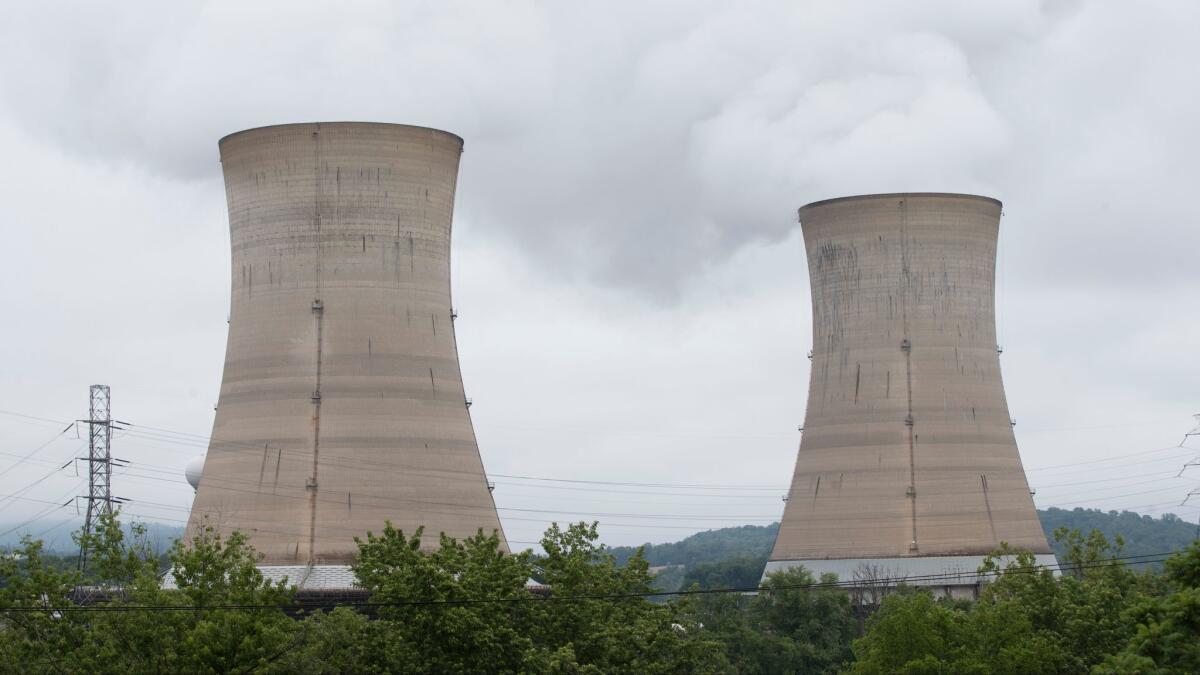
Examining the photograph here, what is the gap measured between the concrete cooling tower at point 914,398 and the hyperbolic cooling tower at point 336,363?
34.9ft

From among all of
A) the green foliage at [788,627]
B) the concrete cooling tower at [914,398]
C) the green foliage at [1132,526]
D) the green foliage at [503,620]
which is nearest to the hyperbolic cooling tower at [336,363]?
the green foliage at [503,620]

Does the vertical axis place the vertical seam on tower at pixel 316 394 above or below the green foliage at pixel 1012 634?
above

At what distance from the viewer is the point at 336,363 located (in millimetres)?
32188

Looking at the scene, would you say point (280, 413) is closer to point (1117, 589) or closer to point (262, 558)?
point (262, 558)

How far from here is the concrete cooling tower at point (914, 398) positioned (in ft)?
130

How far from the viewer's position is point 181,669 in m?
21.2

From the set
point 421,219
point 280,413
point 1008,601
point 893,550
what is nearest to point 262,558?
point 280,413

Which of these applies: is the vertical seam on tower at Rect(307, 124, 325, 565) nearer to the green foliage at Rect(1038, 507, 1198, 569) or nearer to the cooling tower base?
the cooling tower base

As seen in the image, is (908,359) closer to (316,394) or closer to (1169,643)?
(316,394)

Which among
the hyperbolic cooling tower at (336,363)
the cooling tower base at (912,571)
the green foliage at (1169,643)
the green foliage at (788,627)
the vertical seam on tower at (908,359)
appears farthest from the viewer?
the cooling tower base at (912,571)

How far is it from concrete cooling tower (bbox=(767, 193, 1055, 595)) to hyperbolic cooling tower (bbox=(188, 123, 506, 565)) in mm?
10645

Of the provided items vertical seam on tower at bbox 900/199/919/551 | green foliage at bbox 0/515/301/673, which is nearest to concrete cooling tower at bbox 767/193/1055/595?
vertical seam on tower at bbox 900/199/919/551

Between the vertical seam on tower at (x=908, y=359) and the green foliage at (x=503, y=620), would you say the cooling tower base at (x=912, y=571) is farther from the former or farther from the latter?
the green foliage at (x=503, y=620)

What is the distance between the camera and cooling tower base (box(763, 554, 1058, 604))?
4016 centimetres
